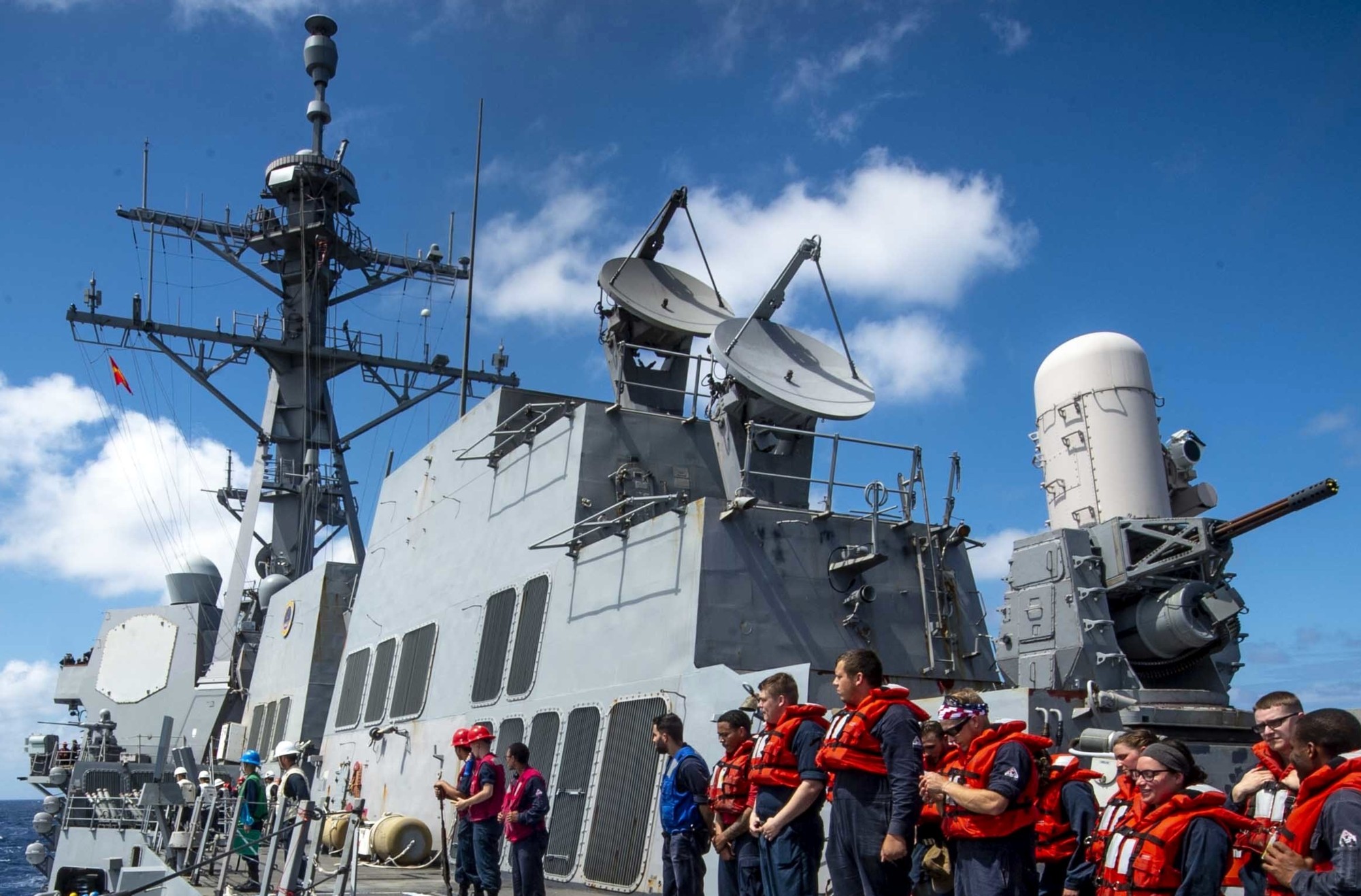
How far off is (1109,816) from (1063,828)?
397mm

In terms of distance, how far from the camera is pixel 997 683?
30.1ft

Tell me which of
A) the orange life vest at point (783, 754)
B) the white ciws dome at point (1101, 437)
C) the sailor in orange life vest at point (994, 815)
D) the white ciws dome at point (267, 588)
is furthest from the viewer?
the white ciws dome at point (267, 588)

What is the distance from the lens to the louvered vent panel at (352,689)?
1309 cm

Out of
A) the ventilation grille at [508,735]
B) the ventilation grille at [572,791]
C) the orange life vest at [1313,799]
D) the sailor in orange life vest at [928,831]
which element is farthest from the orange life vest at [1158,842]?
the ventilation grille at [508,735]

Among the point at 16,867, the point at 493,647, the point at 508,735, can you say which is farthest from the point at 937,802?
the point at 16,867

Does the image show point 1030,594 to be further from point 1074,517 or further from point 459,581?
point 459,581

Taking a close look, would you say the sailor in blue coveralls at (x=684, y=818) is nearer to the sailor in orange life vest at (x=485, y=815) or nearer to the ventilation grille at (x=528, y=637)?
the sailor in orange life vest at (x=485, y=815)

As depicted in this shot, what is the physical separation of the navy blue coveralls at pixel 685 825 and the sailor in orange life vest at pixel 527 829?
1109 mm

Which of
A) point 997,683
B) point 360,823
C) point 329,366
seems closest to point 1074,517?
point 997,683

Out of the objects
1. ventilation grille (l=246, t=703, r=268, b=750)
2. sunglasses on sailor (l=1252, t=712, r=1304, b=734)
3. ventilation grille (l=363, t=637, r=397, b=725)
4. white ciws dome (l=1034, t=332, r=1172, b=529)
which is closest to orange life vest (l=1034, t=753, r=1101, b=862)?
sunglasses on sailor (l=1252, t=712, r=1304, b=734)

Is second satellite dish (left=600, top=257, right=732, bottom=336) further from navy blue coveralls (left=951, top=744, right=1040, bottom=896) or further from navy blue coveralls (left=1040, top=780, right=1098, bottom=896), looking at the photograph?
navy blue coveralls (left=951, top=744, right=1040, bottom=896)

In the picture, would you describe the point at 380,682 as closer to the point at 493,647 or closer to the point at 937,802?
the point at 493,647

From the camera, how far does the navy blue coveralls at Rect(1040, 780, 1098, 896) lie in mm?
4656

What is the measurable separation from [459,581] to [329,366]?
49.8ft
